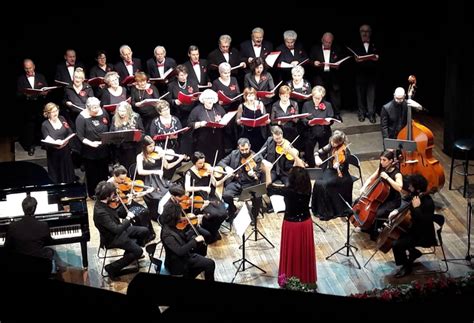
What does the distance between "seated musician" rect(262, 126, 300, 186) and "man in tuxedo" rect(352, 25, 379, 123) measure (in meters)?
2.21

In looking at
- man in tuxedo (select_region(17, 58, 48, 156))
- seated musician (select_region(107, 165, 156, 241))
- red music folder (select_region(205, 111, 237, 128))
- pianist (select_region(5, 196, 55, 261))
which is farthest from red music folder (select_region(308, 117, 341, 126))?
pianist (select_region(5, 196, 55, 261))

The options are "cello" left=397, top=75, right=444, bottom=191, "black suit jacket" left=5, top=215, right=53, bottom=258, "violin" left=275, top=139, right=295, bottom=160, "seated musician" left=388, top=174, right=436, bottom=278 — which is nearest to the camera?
"black suit jacket" left=5, top=215, right=53, bottom=258

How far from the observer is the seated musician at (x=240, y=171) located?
27.5 feet

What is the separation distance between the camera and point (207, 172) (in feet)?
26.7

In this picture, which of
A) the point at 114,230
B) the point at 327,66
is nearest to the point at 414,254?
the point at 114,230

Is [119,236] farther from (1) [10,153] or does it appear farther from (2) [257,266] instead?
(1) [10,153]

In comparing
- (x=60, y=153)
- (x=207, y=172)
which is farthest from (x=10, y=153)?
(x=207, y=172)

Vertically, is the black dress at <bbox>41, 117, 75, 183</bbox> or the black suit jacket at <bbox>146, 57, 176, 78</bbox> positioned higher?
the black suit jacket at <bbox>146, 57, 176, 78</bbox>

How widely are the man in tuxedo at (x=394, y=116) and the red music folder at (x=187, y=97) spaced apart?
2208 mm

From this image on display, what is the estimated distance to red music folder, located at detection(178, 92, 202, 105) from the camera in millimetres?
9109

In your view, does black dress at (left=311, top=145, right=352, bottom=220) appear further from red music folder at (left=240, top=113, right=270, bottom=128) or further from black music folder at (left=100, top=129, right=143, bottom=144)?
black music folder at (left=100, top=129, right=143, bottom=144)

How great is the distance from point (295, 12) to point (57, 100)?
3.55m

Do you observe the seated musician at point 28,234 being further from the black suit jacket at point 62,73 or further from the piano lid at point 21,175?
the black suit jacket at point 62,73

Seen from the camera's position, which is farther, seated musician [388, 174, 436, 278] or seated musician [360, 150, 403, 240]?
seated musician [360, 150, 403, 240]
